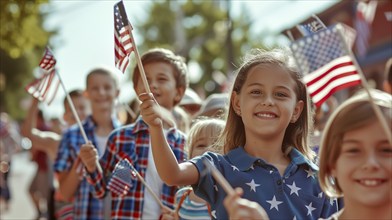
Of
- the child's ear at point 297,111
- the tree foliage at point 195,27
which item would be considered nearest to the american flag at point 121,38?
the child's ear at point 297,111

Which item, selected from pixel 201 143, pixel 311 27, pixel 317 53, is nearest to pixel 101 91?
pixel 201 143

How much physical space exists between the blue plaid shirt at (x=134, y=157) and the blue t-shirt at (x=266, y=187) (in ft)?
6.23

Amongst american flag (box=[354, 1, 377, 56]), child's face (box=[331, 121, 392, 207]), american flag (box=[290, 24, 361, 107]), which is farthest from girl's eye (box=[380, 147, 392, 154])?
american flag (box=[354, 1, 377, 56])

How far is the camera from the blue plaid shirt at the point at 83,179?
27.3 ft

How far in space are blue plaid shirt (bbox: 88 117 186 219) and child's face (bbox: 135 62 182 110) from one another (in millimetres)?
216

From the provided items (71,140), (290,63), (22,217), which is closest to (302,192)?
(290,63)

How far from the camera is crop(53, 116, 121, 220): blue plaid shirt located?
8328mm

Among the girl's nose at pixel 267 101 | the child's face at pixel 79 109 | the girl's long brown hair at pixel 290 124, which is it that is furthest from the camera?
the child's face at pixel 79 109

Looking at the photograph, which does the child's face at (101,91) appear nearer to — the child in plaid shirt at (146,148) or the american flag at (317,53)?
the child in plaid shirt at (146,148)

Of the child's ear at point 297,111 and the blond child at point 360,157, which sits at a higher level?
the child's ear at point 297,111

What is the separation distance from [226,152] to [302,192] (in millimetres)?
463

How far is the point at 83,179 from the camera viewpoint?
8.34 metres

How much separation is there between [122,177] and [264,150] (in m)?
1.47

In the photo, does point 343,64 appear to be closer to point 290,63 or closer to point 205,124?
point 290,63
